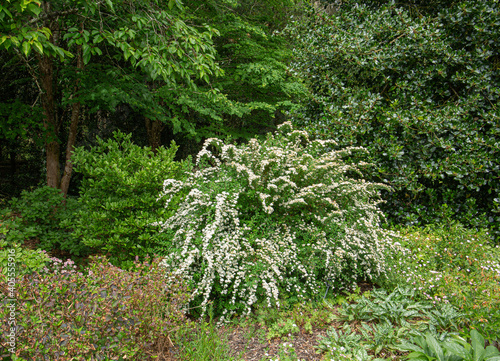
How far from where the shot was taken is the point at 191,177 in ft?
12.1

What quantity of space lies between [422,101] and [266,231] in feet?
11.1

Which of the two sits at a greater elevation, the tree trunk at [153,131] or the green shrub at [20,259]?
the tree trunk at [153,131]

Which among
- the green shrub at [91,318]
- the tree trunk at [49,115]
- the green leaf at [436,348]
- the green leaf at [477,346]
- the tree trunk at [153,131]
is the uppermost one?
the tree trunk at [153,131]

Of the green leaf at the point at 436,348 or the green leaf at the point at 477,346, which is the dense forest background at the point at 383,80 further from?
the green leaf at the point at 436,348

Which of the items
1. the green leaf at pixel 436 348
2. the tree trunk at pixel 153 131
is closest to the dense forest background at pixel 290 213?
the green leaf at pixel 436 348

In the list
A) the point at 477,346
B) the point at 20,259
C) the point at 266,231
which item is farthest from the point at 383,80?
the point at 20,259

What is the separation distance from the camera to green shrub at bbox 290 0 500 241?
4.32 metres

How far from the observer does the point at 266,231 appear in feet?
10.9

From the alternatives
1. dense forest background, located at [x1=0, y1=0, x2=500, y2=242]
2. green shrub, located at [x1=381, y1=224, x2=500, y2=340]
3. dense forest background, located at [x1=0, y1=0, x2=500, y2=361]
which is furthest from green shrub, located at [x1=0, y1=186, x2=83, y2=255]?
green shrub, located at [x1=381, y1=224, x2=500, y2=340]

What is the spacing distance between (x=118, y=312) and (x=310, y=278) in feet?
6.30

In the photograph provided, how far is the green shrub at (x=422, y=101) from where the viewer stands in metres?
4.32

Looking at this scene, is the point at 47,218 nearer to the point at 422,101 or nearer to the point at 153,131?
the point at 153,131

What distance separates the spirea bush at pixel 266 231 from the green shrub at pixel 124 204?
0.27 meters

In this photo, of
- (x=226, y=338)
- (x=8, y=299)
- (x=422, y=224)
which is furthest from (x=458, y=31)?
(x=8, y=299)
